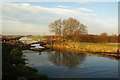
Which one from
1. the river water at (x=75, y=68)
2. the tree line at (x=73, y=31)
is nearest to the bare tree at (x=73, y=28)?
the tree line at (x=73, y=31)

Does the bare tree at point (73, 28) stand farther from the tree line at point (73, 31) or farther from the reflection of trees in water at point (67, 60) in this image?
the reflection of trees in water at point (67, 60)

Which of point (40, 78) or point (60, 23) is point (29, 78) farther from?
point (60, 23)

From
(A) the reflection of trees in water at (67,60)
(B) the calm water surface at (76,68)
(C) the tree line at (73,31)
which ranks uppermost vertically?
(C) the tree line at (73,31)

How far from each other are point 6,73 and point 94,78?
754 centimetres

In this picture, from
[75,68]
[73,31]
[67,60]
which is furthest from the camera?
[73,31]

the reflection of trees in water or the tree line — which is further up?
the tree line

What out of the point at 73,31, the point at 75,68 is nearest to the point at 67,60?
the point at 75,68

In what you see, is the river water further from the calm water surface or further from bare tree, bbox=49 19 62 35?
bare tree, bbox=49 19 62 35

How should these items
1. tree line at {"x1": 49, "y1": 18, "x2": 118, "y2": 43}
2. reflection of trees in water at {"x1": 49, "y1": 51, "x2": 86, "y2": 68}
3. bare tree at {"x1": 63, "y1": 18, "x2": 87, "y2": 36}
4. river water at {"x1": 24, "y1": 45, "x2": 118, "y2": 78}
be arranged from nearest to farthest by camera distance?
river water at {"x1": 24, "y1": 45, "x2": 118, "y2": 78} → reflection of trees in water at {"x1": 49, "y1": 51, "x2": 86, "y2": 68} → tree line at {"x1": 49, "y1": 18, "x2": 118, "y2": 43} → bare tree at {"x1": 63, "y1": 18, "x2": 87, "y2": 36}

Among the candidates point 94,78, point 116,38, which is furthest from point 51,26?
point 94,78

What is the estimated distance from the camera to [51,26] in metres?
59.1

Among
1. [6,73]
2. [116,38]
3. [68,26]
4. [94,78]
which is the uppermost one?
[68,26]

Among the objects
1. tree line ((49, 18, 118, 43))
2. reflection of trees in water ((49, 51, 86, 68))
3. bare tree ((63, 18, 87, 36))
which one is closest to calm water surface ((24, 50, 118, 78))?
reflection of trees in water ((49, 51, 86, 68))

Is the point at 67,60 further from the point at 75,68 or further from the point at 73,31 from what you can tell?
the point at 73,31
